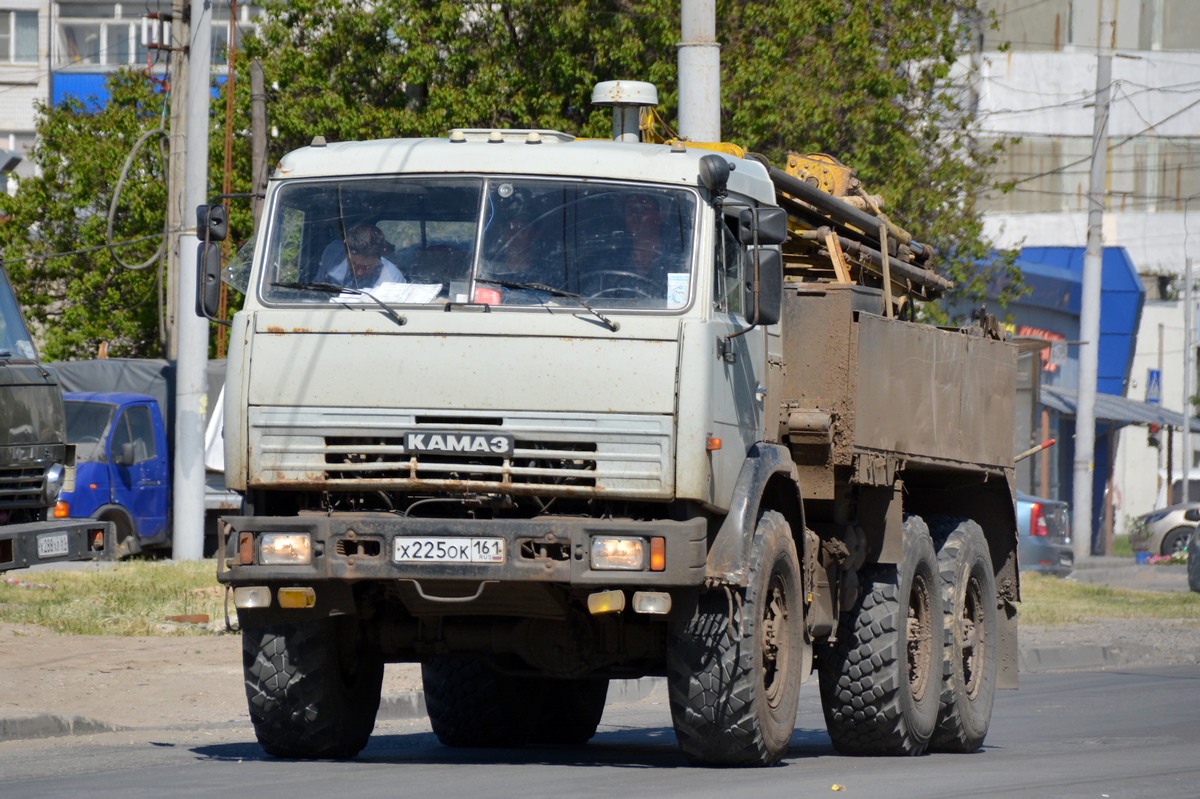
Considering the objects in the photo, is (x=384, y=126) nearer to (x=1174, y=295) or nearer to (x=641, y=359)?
(x=641, y=359)

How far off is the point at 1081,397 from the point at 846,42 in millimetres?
9136

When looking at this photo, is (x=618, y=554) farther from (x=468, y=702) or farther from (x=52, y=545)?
(x=52, y=545)

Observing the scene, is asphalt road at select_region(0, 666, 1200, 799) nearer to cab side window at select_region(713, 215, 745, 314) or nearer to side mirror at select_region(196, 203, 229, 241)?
cab side window at select_region(713, 215, 745, 314)

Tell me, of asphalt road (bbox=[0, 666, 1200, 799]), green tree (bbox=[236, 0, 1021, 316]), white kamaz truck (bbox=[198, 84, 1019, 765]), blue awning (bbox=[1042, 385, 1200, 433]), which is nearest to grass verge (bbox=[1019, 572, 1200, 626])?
green tree (bbox=[236, 0, 1021, 316])

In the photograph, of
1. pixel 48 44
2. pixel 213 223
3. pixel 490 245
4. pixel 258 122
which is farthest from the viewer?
pixel 48 44

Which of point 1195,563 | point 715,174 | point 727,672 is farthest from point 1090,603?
point 715,174

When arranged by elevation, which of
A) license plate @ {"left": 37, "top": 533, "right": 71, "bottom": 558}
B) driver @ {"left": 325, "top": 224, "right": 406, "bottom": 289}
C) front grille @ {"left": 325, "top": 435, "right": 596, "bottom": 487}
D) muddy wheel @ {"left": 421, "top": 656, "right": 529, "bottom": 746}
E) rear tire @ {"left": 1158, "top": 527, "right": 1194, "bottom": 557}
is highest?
driver @ {"left": 325, "top": 224, "right": 406, "bottom": 289}

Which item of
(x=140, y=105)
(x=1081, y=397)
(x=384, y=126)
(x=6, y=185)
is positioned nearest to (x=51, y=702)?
(x=384, y=126)

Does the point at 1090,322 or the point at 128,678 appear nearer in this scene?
the point at 128,678

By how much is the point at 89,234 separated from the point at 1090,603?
19.4 meters

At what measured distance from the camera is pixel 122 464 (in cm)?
2308

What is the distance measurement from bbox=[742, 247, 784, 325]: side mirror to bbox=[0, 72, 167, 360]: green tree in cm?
2683

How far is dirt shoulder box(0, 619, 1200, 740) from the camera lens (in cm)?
1173

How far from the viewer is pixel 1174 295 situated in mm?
56219
